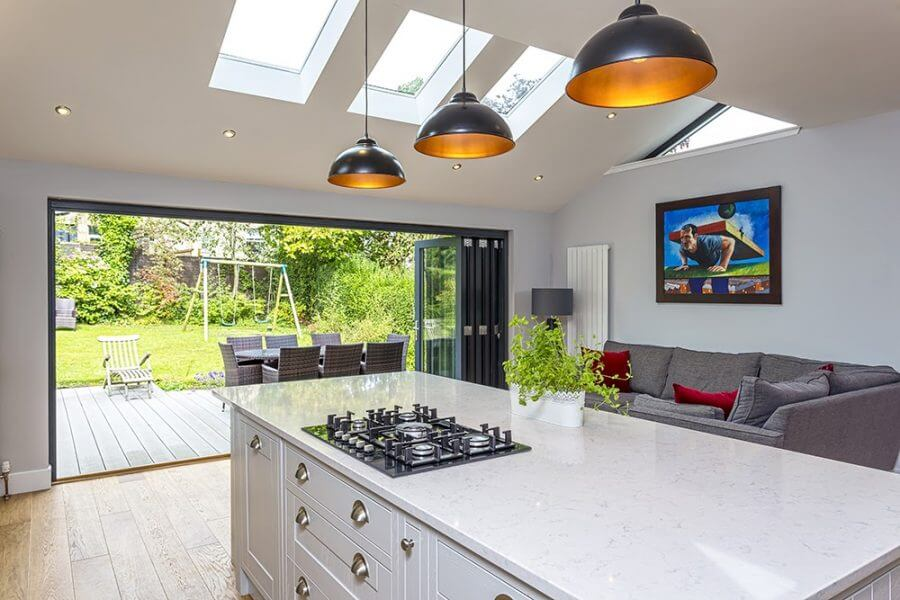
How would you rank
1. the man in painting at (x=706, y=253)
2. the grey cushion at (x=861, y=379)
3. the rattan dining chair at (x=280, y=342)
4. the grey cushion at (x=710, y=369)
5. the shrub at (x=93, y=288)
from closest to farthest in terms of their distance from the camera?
the grey cushion at (x=861, y=379)
the grey cushion at (x=710, y=369)
the man in painting at (x=706, y=253)
the rattan dining chair at (x=280, y=342)
the shrub at (x=93, y=288)

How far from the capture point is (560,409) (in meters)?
2.16

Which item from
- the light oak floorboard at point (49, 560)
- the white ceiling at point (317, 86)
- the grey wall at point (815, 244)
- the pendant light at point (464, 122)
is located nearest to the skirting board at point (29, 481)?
the light oak floorboard at point (49, 560)

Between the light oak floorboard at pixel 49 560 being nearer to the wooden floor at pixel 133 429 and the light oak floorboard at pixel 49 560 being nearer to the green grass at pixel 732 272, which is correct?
the wooden floor at pixel 133 429

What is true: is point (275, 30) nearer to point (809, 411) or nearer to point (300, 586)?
point (300, 586)

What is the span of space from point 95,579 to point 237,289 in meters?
6.06

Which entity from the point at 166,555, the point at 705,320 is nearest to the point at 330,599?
the point at 166,555

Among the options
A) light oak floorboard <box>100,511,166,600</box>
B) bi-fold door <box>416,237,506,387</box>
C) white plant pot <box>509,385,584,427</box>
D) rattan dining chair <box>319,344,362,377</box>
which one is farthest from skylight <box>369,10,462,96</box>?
light oak floorboard <box>100,511,166,600</box>

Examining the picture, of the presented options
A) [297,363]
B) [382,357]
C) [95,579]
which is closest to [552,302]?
[382,357]

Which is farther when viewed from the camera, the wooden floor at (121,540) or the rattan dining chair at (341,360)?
the rattan dining chair at (341,360)

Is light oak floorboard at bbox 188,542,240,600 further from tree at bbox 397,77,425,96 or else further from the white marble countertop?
tree at bbox 397,77,425,96

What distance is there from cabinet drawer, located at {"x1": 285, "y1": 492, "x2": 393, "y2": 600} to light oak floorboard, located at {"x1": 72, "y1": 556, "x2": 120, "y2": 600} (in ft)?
4.12

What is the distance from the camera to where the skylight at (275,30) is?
12.4ft

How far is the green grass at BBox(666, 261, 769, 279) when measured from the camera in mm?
4896

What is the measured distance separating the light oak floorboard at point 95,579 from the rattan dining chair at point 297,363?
229 centimetres
